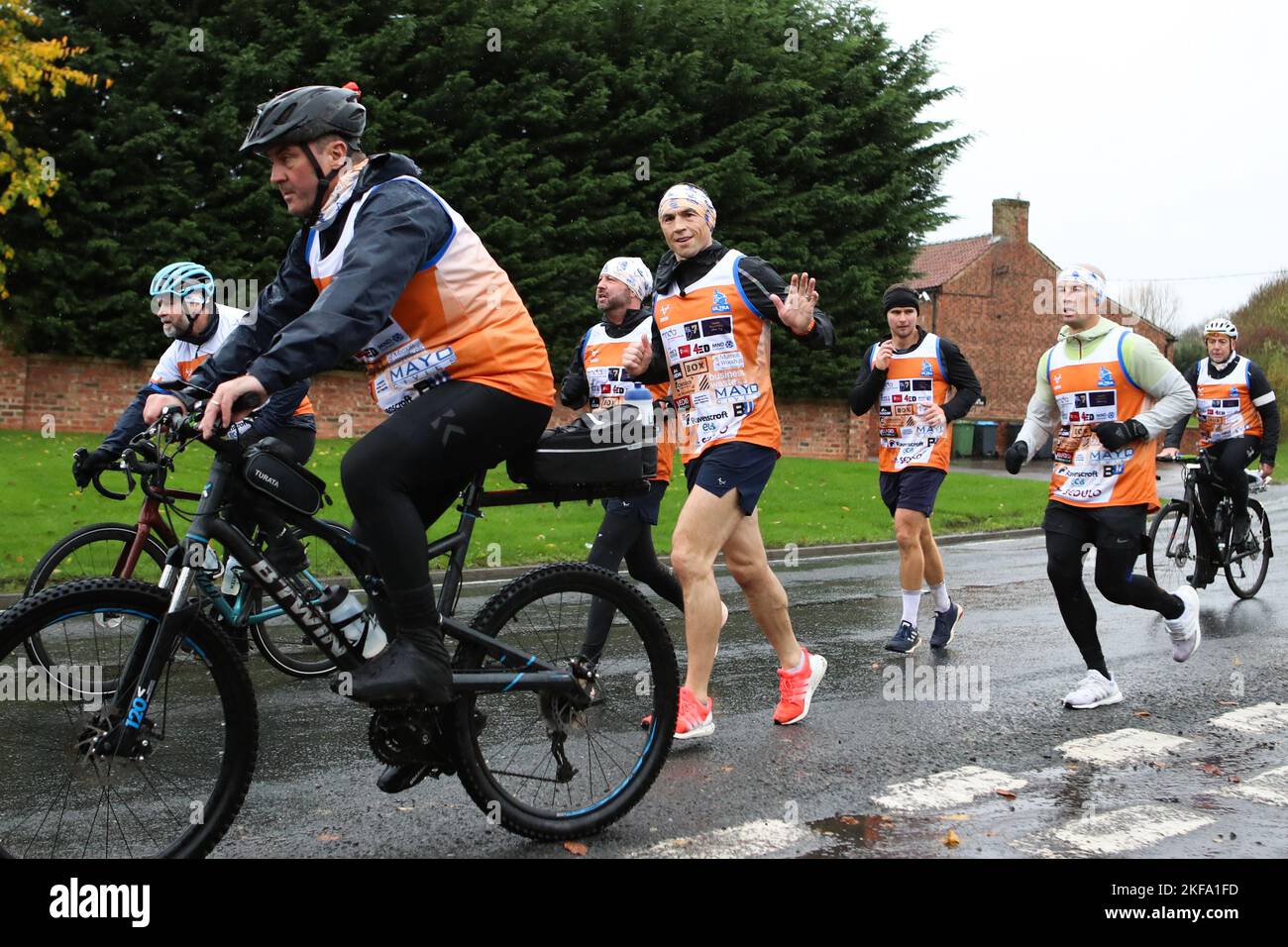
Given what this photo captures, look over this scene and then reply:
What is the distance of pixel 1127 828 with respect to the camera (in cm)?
443

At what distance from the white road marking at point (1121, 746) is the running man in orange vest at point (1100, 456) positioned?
21.0 inches

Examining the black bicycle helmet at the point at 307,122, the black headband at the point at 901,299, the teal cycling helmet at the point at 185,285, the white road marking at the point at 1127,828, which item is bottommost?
the white road marking at the point at 1127,828

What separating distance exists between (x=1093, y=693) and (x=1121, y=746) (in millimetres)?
798

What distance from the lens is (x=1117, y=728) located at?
5977mm

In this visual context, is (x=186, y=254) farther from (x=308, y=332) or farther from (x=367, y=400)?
(x=308, y=332)

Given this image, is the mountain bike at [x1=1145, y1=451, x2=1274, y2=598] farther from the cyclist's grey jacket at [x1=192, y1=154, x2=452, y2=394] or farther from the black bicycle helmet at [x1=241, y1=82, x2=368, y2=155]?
the black bicycle helmet at [x1=241, y1=82, x2=368, y2=155]

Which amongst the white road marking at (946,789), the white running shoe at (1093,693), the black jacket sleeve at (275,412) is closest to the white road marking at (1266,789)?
the white road marking at (946,789)

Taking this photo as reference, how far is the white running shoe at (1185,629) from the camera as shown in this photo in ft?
22.8

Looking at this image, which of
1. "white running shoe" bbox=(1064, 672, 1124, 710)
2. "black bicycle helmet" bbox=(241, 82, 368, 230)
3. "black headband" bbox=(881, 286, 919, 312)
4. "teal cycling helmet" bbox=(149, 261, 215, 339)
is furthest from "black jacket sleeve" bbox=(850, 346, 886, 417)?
"black bicycle helmet" bbox=(241, 82, 368, 230)

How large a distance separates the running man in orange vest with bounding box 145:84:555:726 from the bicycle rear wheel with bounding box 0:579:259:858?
1.39 ft

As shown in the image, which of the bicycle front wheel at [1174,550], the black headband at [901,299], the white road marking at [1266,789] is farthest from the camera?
the bicycle front wheel at [1174,550]

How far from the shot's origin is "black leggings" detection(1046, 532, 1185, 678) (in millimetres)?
6551
